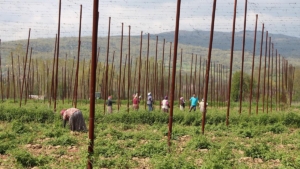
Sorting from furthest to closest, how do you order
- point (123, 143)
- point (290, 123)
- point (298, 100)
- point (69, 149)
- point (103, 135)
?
1. point (298, 100)
2. point (290, 123)
3. point (103, 135)
4. point (123, 143)
5. point (69, 149)

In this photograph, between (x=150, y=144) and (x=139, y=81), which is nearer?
(x=150, y=144)

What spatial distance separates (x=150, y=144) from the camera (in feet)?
44.7

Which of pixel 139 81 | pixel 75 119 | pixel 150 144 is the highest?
pixel 139 81

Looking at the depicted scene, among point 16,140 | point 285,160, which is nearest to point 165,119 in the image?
point 16,140

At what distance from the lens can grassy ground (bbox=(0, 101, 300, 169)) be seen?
11.1 metres

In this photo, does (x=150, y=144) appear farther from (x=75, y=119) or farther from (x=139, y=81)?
(x=139, y=81)

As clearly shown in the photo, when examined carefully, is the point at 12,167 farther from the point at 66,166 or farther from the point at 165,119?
the point at 165,119

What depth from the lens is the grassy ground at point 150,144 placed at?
1105 centimetres

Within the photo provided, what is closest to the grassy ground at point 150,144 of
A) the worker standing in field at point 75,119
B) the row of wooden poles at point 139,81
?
the worker standing in field at point 75,119

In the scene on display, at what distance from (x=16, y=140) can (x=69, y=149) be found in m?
2.56

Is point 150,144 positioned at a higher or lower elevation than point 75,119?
lower

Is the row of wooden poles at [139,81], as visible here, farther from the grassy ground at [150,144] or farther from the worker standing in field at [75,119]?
the worker standing in field at [75,119]

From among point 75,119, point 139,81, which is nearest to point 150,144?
point 75,119

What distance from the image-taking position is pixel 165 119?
24109 millimetres
